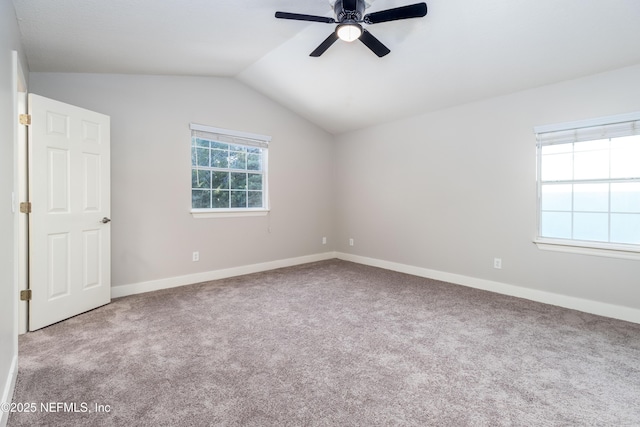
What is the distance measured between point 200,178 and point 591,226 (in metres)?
4.58

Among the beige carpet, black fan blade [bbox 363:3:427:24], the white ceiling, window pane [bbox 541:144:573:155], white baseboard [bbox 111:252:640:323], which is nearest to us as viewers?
the beige carpet

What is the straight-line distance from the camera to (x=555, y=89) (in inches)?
129

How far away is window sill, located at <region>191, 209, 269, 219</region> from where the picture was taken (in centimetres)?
417

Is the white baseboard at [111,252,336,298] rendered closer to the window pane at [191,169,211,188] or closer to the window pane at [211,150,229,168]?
the window pane at [191,169,211,188]

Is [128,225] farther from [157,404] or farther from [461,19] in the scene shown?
[461,19]

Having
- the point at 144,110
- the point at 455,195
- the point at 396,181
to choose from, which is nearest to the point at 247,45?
the point at 144,110

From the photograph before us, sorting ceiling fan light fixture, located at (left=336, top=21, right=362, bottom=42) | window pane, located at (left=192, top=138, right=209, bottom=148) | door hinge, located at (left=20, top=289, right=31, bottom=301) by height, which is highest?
ceiling fan light fixture, located at (left=336, top=21, right=362, bottom=42)

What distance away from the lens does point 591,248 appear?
310 cm

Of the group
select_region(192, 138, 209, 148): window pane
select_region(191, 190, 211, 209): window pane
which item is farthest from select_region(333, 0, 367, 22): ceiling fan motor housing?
select_region(191, 190, 211, 209): window pane

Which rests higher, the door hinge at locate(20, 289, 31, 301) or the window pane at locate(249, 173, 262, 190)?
the window pane at locate(249, 173, 262, 190)

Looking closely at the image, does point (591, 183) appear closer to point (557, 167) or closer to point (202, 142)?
point (557, 167)

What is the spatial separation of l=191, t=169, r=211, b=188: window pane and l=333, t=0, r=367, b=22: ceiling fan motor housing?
2.78 metres

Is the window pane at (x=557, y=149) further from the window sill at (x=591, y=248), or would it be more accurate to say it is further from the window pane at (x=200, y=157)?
the window pane at (x=200, y=157)

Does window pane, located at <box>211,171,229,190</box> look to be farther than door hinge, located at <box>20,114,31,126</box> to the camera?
Yes
